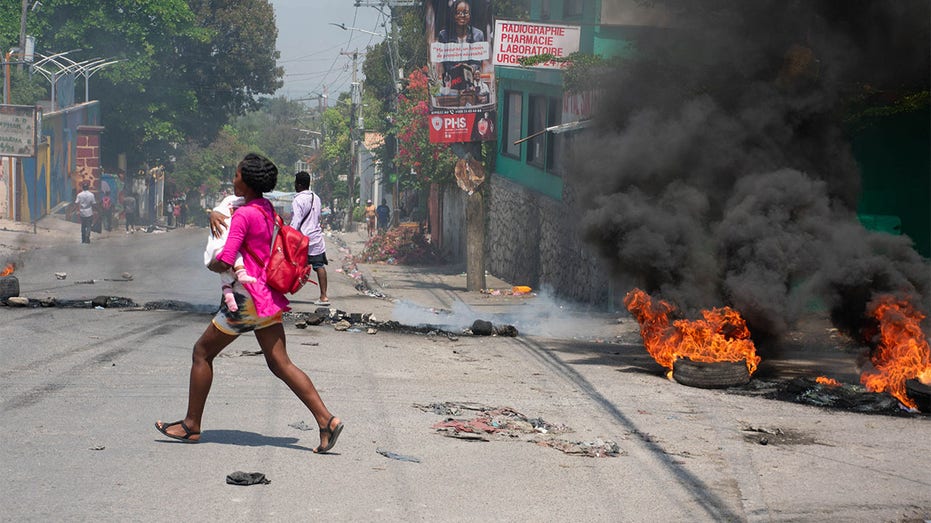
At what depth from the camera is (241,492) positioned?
5336 millimetres

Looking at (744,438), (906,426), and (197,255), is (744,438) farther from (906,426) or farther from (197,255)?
(197,255)

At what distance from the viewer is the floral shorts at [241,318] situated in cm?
588

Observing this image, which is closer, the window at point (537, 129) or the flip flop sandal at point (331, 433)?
the flip flop sandal at point (331, 433)

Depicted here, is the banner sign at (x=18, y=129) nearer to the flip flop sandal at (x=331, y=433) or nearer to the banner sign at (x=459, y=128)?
the banner sign at (x=459, y=128)

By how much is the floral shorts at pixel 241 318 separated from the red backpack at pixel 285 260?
0.15 meters

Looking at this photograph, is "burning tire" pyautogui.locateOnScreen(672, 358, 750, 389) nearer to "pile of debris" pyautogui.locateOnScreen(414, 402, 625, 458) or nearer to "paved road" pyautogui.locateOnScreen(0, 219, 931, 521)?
"paved road" pyautogui.locateOnScreen(0, 219, 931, 521)

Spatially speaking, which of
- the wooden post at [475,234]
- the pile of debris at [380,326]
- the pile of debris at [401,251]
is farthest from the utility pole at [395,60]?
the pile of debris at [380,326]

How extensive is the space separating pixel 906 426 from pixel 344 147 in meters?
69.6

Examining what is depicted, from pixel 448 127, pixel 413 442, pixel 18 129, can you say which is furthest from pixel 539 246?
pixel 18 129

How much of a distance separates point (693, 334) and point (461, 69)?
12.4m

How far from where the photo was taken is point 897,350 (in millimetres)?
9008

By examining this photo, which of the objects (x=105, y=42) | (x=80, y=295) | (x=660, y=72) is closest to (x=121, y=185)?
(x=105, y=42)

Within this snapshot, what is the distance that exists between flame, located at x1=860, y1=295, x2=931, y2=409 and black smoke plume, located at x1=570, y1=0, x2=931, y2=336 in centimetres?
23

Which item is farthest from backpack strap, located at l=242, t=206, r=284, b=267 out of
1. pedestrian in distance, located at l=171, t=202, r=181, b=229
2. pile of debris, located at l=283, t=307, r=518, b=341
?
pedestrian in distance, located at l=171, t=202, r=181, b=229
